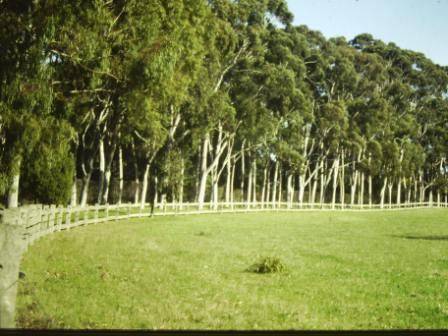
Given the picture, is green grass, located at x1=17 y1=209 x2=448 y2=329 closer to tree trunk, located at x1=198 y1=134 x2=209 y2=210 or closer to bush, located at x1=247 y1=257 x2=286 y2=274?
bush, located at x1=247 y1=257 x2=286 y2=274

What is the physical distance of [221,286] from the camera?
32.7 ft

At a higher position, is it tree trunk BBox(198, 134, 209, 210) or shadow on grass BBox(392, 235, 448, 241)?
tree trunk BBox(198, 134, 209, 210)

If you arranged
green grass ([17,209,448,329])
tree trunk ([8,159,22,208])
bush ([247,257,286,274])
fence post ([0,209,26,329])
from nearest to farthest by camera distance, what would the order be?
fence post ([0,209,26,329]), green grass ([17,209,448,329]), bush ([247,257,286,274]), tree trunk ([8,159,22,208])

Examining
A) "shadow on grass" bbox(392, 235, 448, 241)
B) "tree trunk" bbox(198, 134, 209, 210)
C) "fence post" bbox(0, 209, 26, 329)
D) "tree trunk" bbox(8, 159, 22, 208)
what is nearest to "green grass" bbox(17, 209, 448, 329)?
"fence post" bbox(0, 209, 26, 329)

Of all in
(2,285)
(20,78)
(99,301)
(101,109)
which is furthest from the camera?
(101,109)

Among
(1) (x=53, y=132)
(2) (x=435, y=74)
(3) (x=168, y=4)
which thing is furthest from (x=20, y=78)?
(2) (x=435, y=74)

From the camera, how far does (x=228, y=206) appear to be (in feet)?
148

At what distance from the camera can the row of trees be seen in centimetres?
1867

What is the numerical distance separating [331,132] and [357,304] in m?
48.9

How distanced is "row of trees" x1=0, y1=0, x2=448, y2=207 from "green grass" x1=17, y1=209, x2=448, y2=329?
538 centimetres

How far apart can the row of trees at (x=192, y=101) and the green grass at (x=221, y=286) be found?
538 cm

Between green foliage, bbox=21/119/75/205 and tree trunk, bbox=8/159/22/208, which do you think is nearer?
tree trunk, bbox=8/159/22/208

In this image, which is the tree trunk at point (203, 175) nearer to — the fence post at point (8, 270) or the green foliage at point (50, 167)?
the green foliage at point (50, 167)

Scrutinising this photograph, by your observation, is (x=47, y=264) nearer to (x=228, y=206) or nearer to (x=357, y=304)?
(x=357, y=304)
